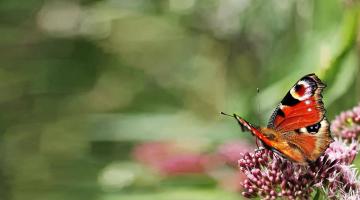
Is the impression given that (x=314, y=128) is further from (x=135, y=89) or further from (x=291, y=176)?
(x=135, y=89)

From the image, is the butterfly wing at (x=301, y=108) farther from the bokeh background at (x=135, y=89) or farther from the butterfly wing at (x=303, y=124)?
the bokeh background at (x=135, y=89)

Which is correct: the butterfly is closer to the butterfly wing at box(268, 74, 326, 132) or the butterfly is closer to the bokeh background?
the butterfly wing at box(268, 74, 326, 132)

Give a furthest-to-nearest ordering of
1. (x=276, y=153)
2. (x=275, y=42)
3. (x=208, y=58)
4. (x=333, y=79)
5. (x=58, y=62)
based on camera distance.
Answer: (x=58, y=62), (x=208, y=58), (x=275, y=42), (x=333, y=79), (x=276, y=153)

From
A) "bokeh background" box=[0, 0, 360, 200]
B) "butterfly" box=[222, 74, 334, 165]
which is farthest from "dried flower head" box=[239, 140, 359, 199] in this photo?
"bokeh background" box=[0, 0, 360, 200]

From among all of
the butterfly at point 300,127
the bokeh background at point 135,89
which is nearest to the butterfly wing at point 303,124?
the butterfly at point 300,127

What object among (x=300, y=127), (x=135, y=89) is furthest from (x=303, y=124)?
(x=135, y=89)

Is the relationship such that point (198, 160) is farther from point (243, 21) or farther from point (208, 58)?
point (208, 58)

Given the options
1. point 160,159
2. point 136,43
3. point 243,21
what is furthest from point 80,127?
point 243,21
